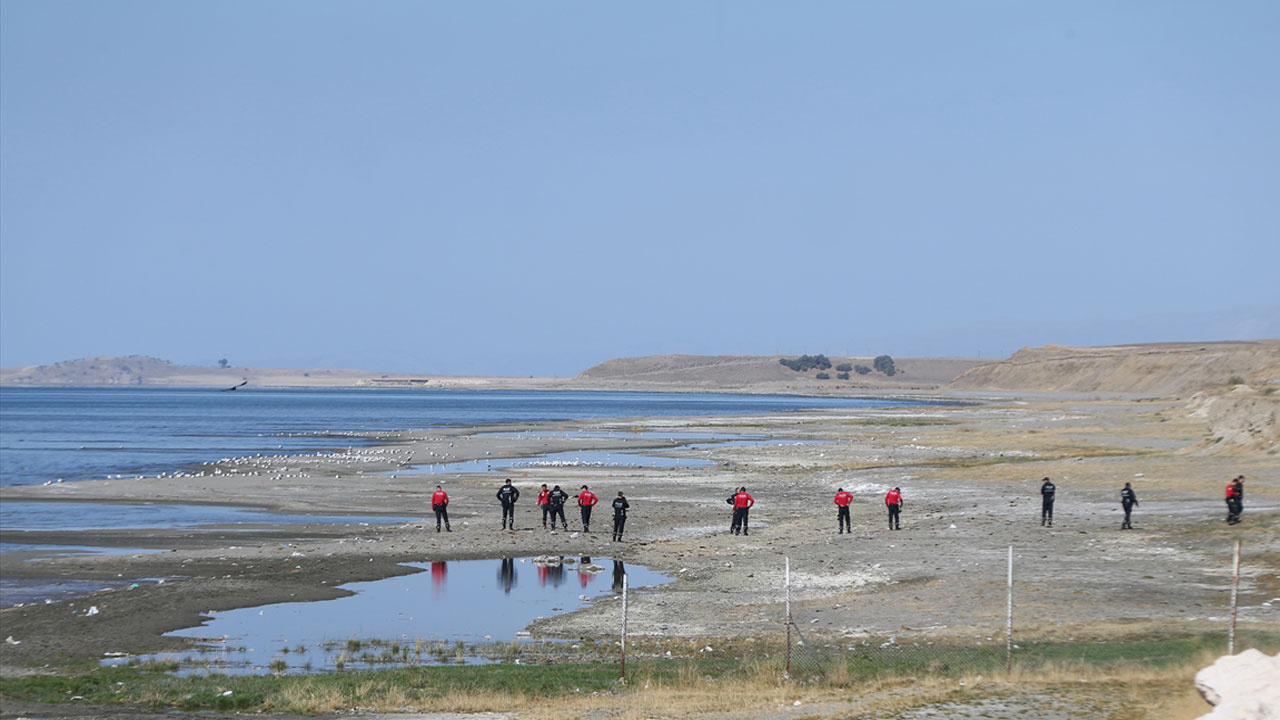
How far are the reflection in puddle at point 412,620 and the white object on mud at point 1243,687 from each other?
1250 centimetres

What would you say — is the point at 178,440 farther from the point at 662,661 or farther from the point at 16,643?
the point at 662,661

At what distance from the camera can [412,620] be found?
25.6 meters

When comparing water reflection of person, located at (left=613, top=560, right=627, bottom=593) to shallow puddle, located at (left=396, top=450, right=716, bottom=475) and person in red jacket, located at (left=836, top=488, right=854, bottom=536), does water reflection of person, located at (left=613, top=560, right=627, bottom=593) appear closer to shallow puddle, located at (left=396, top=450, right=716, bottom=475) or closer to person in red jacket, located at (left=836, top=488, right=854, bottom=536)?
person in red jacket, located at (left=836, top=488, right=854, bottom=536)

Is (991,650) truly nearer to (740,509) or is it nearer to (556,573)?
(556,573)

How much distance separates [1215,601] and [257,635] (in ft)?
60.1

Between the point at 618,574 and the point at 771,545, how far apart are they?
5.40 meters

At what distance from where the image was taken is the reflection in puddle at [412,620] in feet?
71.3

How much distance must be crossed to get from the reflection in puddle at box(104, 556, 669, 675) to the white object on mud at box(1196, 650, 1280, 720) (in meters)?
12.5

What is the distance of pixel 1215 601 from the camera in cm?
2377

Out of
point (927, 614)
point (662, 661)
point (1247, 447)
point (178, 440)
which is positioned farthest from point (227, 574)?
point (178, 440)

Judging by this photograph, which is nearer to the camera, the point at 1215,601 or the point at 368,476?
the point at 1215,601

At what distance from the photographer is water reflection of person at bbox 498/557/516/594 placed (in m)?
29.8

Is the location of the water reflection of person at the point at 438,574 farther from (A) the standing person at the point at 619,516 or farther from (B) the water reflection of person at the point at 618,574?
(A) the standing person at the point at 619,516

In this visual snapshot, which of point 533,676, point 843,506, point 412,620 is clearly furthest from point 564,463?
point 533,676
